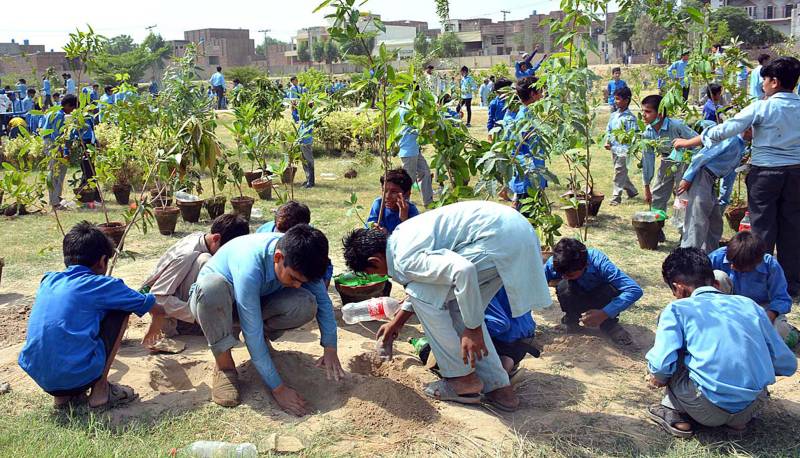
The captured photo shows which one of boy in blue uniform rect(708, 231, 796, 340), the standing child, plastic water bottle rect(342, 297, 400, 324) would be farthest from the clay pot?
plastic water bottle rect(342, 297, 400, 324)

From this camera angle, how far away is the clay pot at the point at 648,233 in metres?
6.93

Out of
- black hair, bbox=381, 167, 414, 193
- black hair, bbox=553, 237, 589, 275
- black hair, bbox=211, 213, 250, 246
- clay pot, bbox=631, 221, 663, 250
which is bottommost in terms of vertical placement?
clay pot, bbox=631, 221, 663, 250

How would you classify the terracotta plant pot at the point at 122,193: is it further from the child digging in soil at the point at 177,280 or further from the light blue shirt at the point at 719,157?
the light blue shirt at the point at 719,157

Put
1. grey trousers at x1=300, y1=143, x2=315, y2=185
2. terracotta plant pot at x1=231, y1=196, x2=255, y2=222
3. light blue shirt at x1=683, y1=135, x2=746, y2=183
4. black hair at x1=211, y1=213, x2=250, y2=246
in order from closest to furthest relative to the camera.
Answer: black hair at x1=211, y1=213, x2=250, y2=246 → light blue shirt at x1=683, y1=135, x2=746, y2=183 → terracotta plant pot at x1=231, y1=196, x2=255, y2=222 → grey trousers at x1=300, y1=143, x2=315, y2=185

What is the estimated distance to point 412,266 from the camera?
10.9 feet

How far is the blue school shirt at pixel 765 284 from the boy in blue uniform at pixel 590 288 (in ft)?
2.03

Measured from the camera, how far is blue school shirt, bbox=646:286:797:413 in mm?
3176

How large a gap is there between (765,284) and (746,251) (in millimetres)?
305

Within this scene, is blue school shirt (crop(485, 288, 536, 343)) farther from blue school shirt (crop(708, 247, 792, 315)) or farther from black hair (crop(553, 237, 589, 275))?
blue school shirt (crop(708, 247, 792, 315))

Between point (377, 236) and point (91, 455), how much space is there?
63.1 inches

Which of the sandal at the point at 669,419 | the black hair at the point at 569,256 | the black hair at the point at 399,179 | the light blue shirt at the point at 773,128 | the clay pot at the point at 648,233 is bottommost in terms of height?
the sandal at the point at 669,419

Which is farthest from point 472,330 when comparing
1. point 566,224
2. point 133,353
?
point 566,224

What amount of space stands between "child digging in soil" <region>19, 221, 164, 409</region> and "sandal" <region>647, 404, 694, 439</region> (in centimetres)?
267

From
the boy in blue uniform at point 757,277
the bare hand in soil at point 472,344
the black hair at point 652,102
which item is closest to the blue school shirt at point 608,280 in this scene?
the boy in blue uniform at point 757,277
